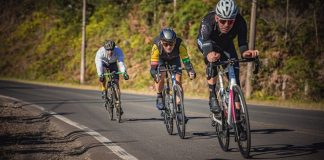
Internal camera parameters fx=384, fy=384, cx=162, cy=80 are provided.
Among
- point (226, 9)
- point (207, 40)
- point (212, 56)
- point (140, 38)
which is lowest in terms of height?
point (212, 56)

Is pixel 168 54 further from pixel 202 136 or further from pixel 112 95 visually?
pixel 112 95

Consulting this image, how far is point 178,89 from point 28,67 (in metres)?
36.7

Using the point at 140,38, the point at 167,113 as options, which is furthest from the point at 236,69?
the point at 140,38

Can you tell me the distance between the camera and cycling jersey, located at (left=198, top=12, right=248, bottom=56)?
220 inches

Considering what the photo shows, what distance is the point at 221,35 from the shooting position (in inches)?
234

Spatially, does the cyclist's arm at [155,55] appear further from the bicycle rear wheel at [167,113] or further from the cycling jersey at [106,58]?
the cycling jersey at [106,58]

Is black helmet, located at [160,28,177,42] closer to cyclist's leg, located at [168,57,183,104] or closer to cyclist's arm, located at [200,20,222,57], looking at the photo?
cyclist's leg, located at [168,57,183,104]

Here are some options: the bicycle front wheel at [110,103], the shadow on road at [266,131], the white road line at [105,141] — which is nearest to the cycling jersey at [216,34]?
the white road line at [105,141]

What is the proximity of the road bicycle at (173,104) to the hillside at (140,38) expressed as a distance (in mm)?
11893

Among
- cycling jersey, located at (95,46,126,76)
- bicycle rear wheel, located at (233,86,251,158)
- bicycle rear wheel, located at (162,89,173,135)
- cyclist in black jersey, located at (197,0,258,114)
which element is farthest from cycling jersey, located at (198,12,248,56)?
cycling jersey, located at (95,46,126,76)

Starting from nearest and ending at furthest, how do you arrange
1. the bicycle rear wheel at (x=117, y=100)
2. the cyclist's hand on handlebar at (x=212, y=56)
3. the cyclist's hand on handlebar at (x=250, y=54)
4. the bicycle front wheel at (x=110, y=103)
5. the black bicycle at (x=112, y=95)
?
the cyclist's hand on handlebar at (x=250, y=54)
the cyclist's hand on handlebar at (x=212, y=56)
the bicycle rear wheel at (x=117, y=100)
the black bicycle at (x=112, y=95)
the bicycle front wheel at (x=110, y=103)

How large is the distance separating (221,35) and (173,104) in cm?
205

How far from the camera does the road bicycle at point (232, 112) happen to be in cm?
512

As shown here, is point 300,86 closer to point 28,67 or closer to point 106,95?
point 106,95
